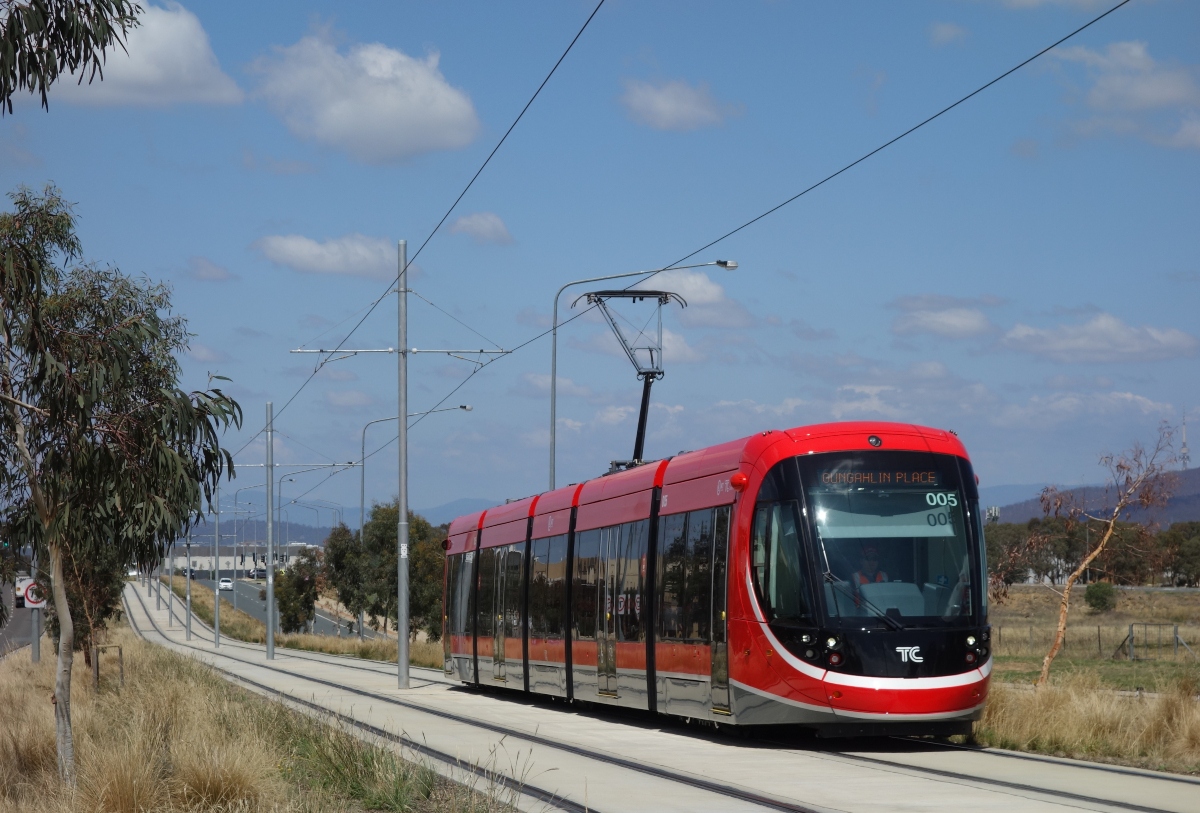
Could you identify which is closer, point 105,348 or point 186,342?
point 105,348

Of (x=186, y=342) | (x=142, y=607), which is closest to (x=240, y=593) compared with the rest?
(x=142, y=607)

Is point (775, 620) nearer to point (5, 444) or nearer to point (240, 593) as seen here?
point (5, 444)

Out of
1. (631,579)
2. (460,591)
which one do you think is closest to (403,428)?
(460,591)

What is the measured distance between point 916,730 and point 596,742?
3.84 meters

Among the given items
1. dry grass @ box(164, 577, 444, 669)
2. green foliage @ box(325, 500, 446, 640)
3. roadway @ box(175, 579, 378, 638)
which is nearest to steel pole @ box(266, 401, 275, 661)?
dry grass @ box(164, 577, 444, 669)

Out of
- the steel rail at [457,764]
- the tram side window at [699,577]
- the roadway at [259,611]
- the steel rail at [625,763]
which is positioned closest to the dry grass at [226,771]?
the steel rail at [457,764]

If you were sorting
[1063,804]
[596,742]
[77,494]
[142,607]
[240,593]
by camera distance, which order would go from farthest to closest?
[240,593] < [142,607] < [596,742] < [77,494] < [1063,804]

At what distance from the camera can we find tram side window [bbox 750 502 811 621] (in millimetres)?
15555

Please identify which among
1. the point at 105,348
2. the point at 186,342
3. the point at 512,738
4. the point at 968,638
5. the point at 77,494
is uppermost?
the point at 186,342

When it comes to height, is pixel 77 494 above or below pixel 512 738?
above

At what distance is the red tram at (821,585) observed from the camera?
1516 cm

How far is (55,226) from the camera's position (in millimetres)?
16031

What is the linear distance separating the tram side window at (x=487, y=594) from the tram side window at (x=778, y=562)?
11875mm

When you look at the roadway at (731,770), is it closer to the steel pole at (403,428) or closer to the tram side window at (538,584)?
the tram side window at (538,584)
